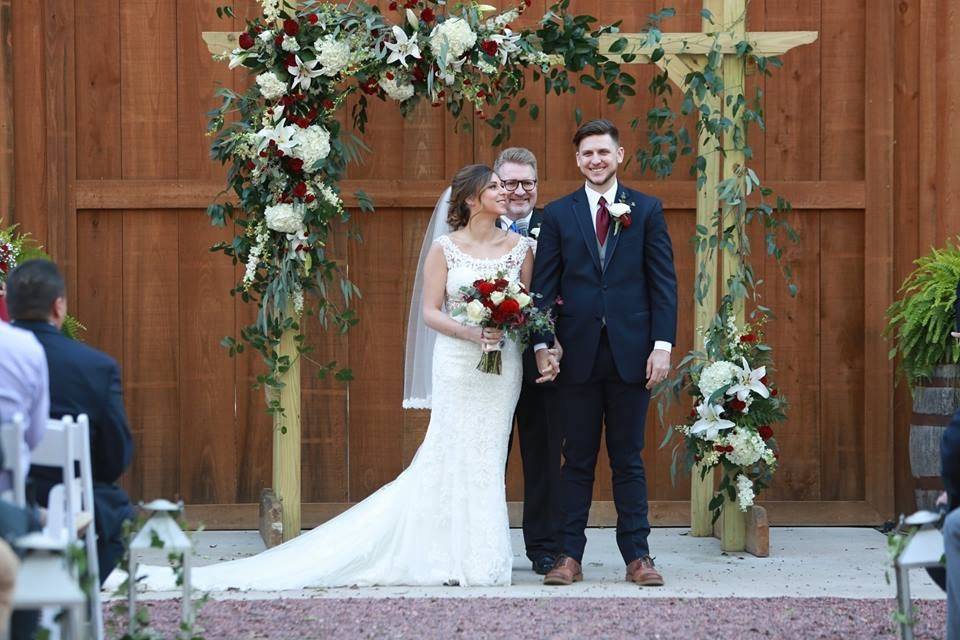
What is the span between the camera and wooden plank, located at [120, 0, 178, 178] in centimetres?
715

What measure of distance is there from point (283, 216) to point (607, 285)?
60.1 inches

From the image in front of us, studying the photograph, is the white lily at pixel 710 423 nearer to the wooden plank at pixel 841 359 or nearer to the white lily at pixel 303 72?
Answer: the wooden plank at pixel 841 359

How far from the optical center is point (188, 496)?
7.25 m

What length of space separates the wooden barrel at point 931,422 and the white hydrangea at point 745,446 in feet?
2.75

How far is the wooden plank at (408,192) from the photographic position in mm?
7109

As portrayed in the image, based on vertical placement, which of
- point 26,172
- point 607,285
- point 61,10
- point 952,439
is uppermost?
point 61,10

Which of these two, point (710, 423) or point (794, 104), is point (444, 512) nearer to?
point (710, 423)

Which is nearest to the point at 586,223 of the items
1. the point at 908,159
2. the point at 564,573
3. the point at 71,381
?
the point at 564,573

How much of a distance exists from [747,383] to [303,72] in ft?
8.20

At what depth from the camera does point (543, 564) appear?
6.18 meters

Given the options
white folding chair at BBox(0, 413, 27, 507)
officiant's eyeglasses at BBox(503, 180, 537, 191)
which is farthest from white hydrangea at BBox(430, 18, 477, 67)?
white folding chair at BBox(0, 413, 27, 507)

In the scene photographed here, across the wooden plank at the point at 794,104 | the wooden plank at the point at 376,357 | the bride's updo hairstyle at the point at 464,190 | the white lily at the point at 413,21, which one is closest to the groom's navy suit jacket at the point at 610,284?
the bride's updo hairstyle at the point at 464,190

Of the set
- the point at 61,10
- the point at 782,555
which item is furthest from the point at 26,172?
the point at 782,555

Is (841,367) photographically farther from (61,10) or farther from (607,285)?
(61,10)
